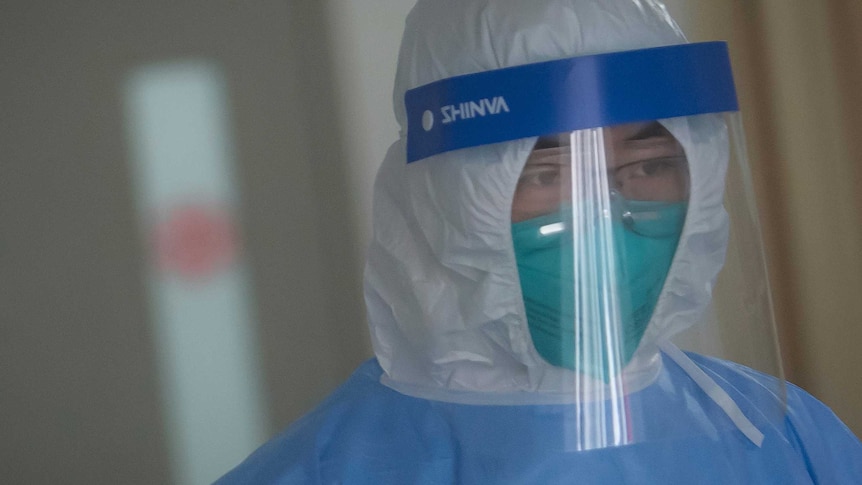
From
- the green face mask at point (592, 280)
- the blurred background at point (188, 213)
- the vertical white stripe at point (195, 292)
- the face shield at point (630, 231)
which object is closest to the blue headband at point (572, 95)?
the face shield at point (630, 231)

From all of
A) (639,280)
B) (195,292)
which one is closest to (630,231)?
(639,280)

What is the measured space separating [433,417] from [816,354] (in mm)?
1174

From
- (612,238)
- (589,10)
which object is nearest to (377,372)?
(612,238)

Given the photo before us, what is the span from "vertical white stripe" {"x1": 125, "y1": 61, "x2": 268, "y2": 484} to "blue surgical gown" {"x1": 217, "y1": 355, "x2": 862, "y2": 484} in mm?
995

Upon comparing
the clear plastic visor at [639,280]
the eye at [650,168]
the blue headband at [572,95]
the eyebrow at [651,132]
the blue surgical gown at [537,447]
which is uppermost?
the blue headband at [572,95]

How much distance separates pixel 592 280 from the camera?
0.94 meters

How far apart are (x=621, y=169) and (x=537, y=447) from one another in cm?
32

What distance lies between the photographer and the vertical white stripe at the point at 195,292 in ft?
6.81

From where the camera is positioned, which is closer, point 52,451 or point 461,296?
point 461,296

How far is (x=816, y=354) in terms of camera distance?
1.90 metres

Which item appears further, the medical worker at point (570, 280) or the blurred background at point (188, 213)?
the blurred background at point (188, 213)

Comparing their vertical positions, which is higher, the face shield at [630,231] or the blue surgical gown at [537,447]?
the face shield at [630,231]

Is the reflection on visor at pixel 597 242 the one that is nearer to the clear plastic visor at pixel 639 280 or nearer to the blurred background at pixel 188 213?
the clear plastic visor at pixel 639 280

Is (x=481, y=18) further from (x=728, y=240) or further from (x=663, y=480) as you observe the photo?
(x=663, y=480)
